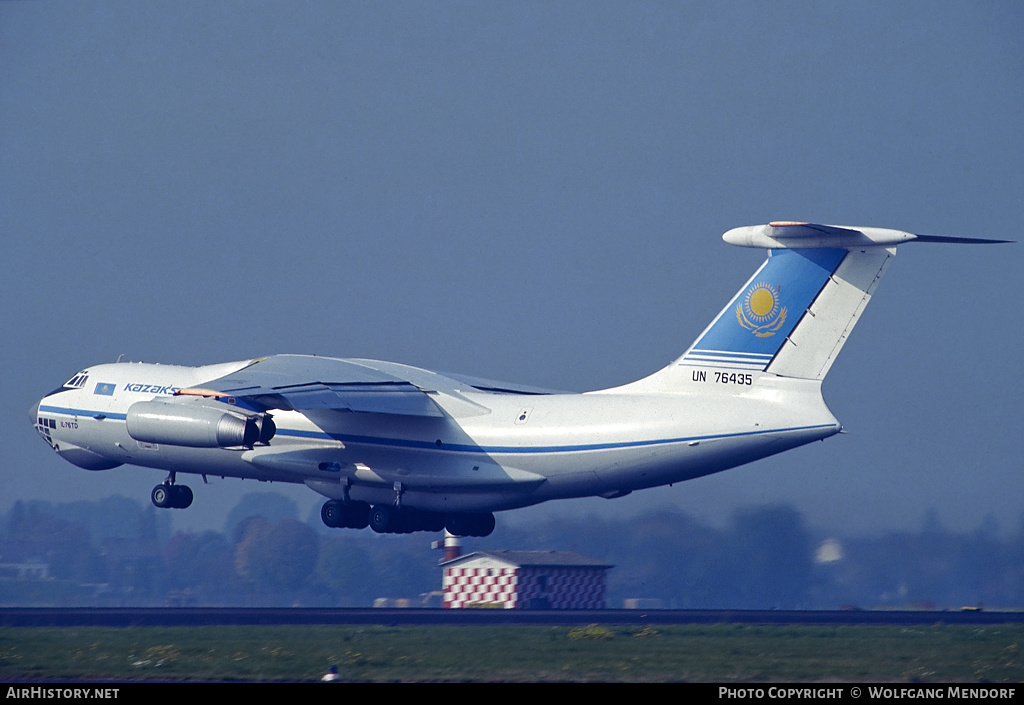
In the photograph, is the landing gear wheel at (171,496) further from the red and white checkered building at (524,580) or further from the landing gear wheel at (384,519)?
the red and white checkered building at (524,580)

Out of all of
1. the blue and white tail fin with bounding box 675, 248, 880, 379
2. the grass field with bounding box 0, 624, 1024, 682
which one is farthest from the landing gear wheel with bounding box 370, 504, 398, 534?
the blue and white tail fin with bounding box 675, 248, 880, 379

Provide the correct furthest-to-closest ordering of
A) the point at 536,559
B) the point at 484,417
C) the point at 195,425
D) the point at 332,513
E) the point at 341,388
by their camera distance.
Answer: the point at 536,559 → the point at 332,513 → the point at 484,417 → the point at 341,388 → the point at 195,425

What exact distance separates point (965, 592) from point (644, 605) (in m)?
4.88

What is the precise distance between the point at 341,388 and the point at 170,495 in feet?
15.6

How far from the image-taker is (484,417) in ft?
60.5

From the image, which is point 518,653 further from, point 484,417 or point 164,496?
point 164,496

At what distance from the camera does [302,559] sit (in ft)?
86.7

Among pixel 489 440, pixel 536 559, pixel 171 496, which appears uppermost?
pixel 489 440

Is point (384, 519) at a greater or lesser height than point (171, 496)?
lesser

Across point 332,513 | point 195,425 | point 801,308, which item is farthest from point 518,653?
point 332,513

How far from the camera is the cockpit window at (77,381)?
70.4 ft

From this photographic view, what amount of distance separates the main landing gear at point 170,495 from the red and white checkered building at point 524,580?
4071mm
